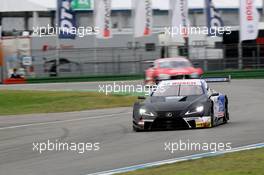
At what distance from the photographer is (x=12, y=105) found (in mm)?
28078

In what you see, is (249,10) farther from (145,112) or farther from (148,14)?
(145,112)

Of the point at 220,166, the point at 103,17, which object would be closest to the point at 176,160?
the point at 220,166

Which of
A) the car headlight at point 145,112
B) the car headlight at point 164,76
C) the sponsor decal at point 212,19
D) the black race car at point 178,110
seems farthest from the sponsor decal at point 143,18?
the car headlight at point 145,112

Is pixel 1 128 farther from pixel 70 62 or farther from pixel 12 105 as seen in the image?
pixel 70 62

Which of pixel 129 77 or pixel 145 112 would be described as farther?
pixel 129 77

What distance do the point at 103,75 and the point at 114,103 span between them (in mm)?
15228

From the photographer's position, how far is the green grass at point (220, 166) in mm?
9180

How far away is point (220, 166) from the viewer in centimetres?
971

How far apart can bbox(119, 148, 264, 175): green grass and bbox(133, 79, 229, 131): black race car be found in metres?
4.54

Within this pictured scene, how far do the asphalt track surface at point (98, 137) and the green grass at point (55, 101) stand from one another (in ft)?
7.58

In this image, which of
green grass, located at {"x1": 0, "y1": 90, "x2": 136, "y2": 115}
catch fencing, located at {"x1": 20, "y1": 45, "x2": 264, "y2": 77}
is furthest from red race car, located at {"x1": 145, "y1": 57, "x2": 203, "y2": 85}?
catch fencing, located at {"x1": 20, "y1": 45, "x2": 264, "y2": 77}

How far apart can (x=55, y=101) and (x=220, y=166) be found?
18.8m

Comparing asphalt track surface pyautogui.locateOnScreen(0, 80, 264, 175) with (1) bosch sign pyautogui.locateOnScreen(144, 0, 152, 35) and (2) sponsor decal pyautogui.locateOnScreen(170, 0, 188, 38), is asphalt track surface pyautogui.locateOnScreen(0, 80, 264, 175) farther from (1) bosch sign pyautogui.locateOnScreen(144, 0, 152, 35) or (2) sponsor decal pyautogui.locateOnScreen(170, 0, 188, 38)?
(1) bosch sign pyautogui.locateOnScreen(144, 0, 152, 35)

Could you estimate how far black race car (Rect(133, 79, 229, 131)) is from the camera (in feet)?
50.4
